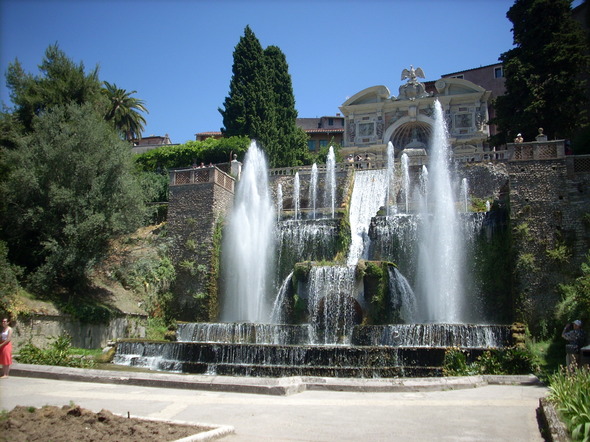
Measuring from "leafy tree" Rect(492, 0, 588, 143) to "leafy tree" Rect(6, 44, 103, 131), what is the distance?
20.0 meters

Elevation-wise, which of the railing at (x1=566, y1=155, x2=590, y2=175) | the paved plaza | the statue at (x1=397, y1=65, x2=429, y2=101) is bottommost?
the paved plaza

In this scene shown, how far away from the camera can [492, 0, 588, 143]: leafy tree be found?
24.6 meters

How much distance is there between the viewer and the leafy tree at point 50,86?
21.9 meters

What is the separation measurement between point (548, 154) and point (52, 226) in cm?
1860

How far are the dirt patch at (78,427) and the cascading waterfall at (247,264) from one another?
1694cm

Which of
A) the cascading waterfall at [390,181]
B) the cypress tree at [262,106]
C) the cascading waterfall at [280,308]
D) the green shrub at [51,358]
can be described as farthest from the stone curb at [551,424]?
the cypress tree at [262,106]

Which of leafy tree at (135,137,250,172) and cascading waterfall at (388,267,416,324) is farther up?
leafy tree at (135,137,250,172)

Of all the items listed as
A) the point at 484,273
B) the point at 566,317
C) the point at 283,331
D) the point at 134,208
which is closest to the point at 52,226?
the point at 134,208

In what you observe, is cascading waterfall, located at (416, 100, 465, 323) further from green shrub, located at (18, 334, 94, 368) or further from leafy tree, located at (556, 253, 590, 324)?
green shrub, located at (18, 334, 94, 368)

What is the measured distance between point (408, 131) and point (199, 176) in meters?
21.2

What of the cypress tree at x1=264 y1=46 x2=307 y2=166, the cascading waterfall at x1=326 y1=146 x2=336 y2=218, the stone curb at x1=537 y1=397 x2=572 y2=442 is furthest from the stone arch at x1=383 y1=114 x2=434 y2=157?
the stone curb at x1=537 y1=397 x2=572 y2=442

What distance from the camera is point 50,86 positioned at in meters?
22.4

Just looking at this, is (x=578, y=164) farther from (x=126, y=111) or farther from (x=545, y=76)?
(x=126, y=111)

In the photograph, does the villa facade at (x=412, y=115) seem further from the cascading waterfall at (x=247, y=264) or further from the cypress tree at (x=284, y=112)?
the cascading waterfall at (x=247, y=264)
